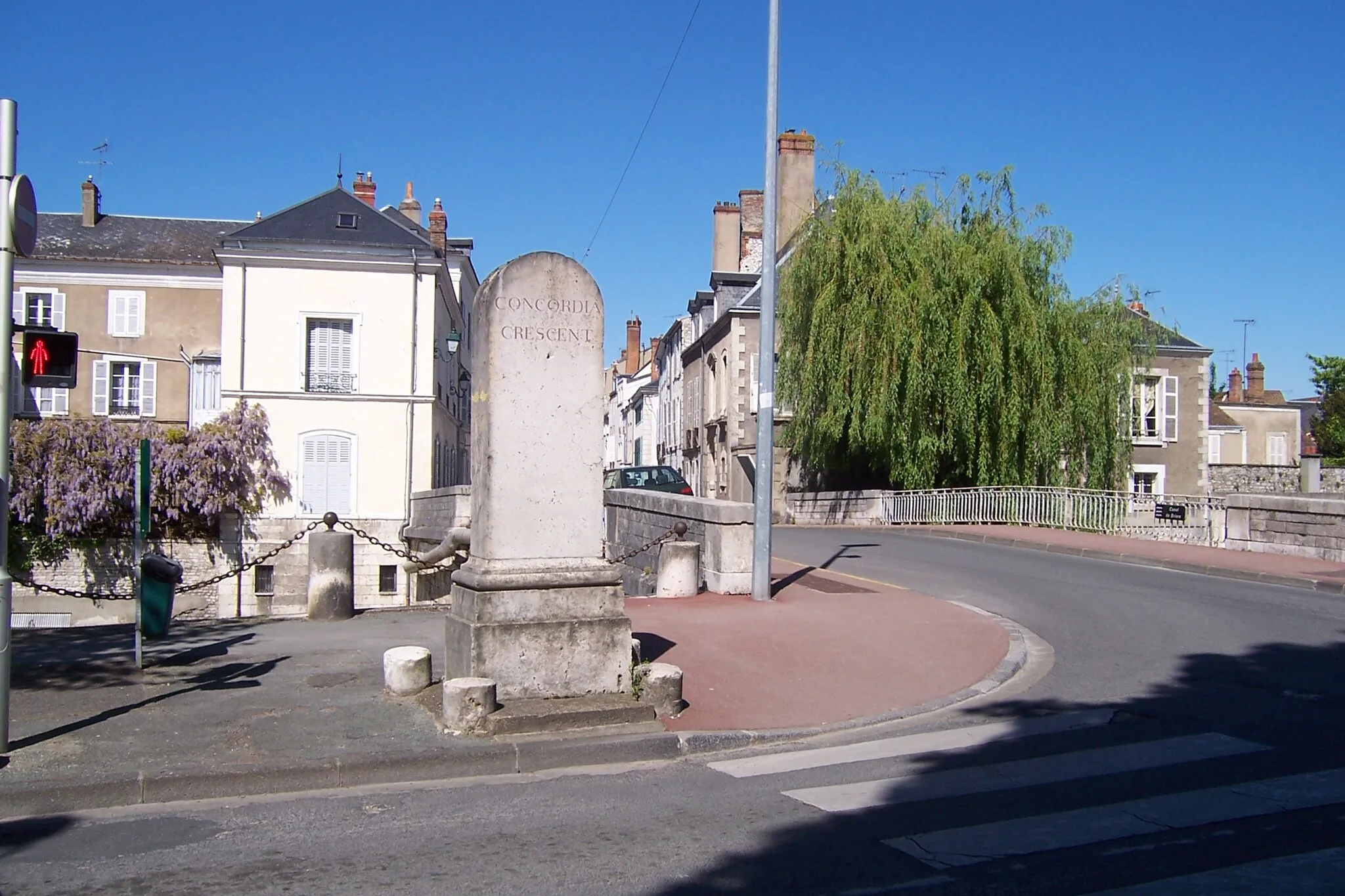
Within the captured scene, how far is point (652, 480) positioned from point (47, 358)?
2195 cm

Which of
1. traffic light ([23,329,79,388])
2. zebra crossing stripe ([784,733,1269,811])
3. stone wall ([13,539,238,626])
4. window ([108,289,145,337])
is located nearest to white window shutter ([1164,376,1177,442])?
stone wall ([13,539,238,626])

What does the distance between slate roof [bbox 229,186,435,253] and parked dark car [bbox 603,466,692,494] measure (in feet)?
29.4

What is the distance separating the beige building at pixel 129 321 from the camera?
35.1 meters

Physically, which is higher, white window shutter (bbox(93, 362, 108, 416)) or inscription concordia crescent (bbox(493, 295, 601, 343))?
white window shutter (bbox(93, 362, 108, 416))

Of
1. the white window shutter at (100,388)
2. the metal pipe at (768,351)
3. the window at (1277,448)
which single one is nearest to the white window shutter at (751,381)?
the white window shutter at (100,388)

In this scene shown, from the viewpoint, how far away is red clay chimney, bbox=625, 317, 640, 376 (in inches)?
3307

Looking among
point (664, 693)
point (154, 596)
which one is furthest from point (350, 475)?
point (664, 693)

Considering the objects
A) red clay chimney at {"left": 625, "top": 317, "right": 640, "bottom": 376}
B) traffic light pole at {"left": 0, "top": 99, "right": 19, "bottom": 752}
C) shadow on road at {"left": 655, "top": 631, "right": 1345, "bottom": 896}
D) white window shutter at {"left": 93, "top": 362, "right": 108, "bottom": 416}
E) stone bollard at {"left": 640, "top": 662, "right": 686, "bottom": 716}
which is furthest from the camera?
red clay chimney at {"left": 625, "top": 317, "right": 640, "bottom": 376}

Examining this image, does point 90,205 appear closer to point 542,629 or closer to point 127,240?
point 127,240

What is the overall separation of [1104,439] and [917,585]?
700 inches

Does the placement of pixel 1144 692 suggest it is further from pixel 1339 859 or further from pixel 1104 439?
pixel 1104 439

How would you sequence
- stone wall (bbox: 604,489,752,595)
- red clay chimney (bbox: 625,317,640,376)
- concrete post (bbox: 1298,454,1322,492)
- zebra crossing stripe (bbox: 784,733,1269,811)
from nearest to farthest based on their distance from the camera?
zebra crossing stripe (bbox: 784,733,1269,811), stone wall (bbox: 604,489,752,595), concrete post (bbox: 1298,454,1322,492), red clay chimney (bbox: 625,317,640,376)

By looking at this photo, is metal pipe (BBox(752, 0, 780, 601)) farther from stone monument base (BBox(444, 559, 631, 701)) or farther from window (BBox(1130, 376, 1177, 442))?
window (BBox(1130, 376, 1177, 442))

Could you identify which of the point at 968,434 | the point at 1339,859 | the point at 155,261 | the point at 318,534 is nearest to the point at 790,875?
the point at 1339,859
